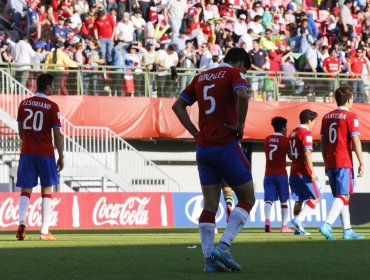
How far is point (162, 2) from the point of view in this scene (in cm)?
3666

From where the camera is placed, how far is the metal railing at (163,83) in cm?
3266

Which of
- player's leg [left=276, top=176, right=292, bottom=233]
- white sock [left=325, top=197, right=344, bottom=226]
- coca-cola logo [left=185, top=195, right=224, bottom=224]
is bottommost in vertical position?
coca-cola logo [left=185, top=195, right=224, bottom=224]

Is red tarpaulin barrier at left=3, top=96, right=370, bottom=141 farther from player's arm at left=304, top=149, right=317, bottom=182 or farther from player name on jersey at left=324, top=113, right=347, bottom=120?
player name on jersey at left=324, top=113, right=347, bottom=120

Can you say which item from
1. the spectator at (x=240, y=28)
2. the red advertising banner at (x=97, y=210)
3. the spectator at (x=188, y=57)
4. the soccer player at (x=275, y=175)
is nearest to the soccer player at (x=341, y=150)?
the soccer player at (x=275, y=175)

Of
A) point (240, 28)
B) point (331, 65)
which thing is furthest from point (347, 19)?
point (240, 28)

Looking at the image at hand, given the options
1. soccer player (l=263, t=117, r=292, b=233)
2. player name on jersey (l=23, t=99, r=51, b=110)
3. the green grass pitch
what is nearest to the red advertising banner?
soccer player (l=263, t=117, r=292, b=233)

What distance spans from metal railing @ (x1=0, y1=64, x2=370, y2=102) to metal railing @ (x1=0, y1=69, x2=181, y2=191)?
31 cm

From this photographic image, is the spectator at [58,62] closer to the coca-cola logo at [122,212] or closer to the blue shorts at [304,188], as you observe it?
the coca-cola logo at [122,212]

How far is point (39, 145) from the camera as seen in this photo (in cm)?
1739

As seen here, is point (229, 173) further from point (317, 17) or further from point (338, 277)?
point (317, 17)

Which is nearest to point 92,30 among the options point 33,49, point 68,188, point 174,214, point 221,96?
point 33,49

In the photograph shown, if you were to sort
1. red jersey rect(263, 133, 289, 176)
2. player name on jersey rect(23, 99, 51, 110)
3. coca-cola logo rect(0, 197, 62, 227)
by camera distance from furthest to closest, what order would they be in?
1. coca-cola logo rect(0, 197, 62, 227)
2. red jersey rect(263, 133, 289, 176)
3. player name on jersey rect(23, 99, 51, 110)

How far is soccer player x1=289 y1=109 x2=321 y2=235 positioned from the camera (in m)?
21.2

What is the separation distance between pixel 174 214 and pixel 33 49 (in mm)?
6928
